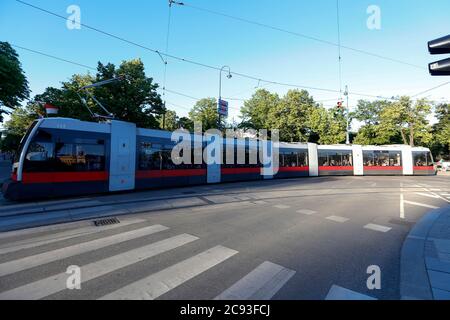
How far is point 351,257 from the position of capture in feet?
14.3

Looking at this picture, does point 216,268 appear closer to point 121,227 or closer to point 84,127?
point 121,227

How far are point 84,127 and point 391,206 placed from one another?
44.6ft

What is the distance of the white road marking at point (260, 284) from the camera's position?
300 centimetres

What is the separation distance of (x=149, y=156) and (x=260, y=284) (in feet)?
34.1

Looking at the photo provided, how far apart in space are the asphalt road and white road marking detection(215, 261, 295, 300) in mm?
14

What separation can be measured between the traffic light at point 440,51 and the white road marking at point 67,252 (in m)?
6.38

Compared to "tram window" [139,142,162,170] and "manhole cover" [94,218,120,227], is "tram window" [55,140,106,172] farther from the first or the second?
"manhole cover" [94,218,120,227]

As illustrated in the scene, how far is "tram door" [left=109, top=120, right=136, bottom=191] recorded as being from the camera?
10.9 metres

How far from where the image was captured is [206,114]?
140 ft

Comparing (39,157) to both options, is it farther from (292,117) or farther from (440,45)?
(292,117)

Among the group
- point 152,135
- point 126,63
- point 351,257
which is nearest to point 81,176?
point 152,135

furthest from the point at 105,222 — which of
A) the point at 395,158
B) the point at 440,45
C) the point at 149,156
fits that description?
the point at 395,158

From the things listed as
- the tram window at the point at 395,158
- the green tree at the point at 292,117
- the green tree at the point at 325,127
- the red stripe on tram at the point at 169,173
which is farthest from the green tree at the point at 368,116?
the red stripe on tram at the point at 169,173

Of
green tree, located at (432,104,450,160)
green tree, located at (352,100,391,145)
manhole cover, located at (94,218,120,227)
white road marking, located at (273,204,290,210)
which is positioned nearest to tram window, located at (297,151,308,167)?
white road marking, located at (273,204,290,210)
